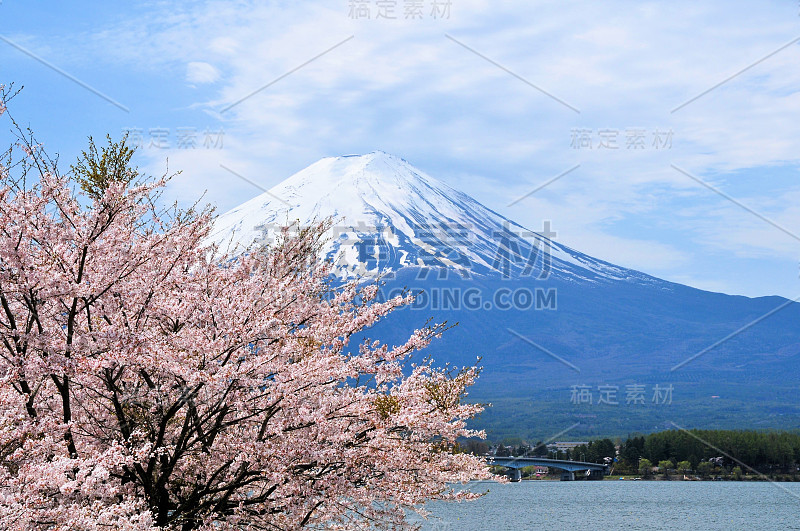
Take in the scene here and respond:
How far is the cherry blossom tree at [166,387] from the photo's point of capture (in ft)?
21.2

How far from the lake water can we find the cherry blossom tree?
29409 millimetres

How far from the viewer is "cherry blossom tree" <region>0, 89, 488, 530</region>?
648 cm

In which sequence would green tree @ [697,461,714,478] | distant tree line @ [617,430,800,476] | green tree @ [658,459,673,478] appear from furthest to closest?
green tree @ [658,459,673,478] < green tree @ [697,461,714,478] < distant tree line @ [617,430,800,476]

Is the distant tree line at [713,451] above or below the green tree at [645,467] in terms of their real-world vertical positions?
above

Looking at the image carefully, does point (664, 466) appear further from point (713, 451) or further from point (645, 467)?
point (713, 451)

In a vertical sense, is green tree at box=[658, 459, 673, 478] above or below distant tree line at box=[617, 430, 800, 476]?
below

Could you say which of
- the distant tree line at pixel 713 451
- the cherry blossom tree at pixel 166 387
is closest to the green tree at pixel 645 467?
the distant tree line at pixel 713 451

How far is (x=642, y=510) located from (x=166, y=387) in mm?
65040

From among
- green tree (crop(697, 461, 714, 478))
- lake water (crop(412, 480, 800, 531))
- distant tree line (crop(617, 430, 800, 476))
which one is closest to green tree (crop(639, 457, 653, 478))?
distant tree line (crop(617, 430, 800, 476))

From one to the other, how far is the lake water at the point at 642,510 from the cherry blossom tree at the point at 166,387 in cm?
2941

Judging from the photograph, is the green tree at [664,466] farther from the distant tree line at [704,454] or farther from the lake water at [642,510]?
the lake water at [642,510]

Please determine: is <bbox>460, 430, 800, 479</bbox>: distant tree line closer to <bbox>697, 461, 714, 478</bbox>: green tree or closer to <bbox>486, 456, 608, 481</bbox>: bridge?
<bbox>697, 461, 714, 478</bbox>: green tree

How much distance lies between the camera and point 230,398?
7125 millimetres

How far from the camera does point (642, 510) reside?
65.9m
